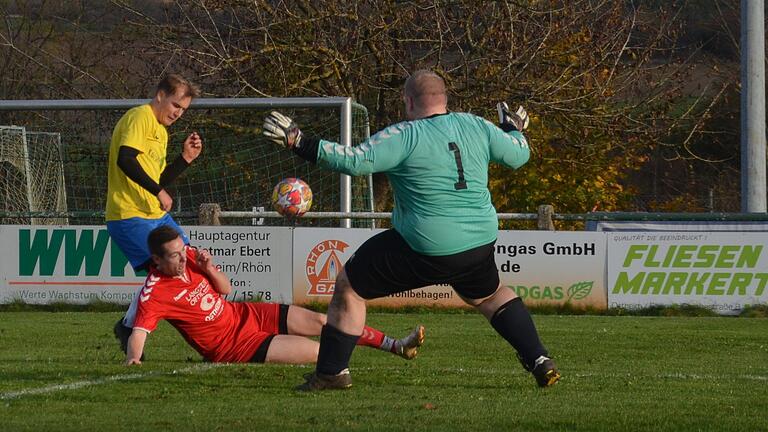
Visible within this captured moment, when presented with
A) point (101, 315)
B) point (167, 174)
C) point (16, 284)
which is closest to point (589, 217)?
point (101, 315)

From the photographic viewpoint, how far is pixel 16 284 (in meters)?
17.6

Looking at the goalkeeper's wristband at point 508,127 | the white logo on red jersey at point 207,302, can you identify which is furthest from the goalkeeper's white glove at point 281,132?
the white logo on red jersey at point 207,302

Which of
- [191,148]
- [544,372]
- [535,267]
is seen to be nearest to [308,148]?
[544,372]

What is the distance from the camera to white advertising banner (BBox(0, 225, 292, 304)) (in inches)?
682

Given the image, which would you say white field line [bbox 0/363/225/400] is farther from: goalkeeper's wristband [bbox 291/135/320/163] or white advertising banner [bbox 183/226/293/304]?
white advertising banner [bbox 183/226/293/304]

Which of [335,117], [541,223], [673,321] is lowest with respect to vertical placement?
[673,321]

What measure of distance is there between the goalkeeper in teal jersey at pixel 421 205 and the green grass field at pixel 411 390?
38cm

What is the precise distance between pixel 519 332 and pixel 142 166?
116 inches

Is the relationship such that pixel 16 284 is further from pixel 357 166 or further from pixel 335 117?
pixel 357 166

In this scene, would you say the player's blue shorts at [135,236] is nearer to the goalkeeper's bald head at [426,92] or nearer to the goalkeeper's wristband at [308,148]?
the goalkeeper's wristband at [308,148]

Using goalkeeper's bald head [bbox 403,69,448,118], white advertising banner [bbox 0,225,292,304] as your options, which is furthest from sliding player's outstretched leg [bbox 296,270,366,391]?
white advertising banner [bbox 0,225,292,304]

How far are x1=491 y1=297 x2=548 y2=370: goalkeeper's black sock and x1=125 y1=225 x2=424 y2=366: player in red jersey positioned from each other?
0.95m

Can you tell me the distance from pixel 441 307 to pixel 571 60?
940cm

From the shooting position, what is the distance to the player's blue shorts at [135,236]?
8898 millimetres
